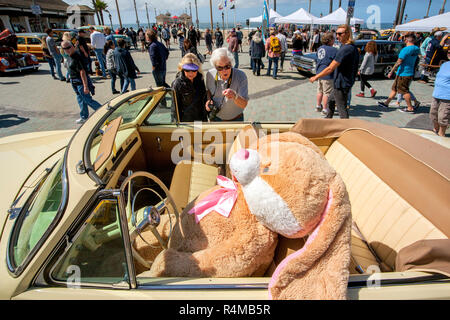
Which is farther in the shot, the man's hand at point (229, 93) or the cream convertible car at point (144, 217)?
the man's hand at point (229, 93)

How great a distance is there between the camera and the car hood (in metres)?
1.92

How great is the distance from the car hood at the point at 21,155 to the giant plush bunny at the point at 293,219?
1.58 metres

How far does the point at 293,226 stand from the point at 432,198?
1014mm

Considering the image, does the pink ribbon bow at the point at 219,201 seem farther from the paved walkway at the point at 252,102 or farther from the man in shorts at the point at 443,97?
the man in shorts at the point at 443,97

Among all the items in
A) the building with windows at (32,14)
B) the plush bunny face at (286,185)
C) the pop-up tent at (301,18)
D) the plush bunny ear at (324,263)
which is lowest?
the plush bunny ear at (324,263)

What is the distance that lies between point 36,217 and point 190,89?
7.51 ft

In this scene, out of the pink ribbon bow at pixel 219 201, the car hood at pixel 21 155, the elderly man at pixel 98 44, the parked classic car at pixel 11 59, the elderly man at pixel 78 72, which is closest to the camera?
the pink ribbon bow at pixel 219 201

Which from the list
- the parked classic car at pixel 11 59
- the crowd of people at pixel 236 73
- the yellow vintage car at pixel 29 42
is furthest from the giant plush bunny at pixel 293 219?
the yellow vintage car at pixel 29 42

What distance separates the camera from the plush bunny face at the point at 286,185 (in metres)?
1.23

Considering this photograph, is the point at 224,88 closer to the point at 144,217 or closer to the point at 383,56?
the point at 144,217

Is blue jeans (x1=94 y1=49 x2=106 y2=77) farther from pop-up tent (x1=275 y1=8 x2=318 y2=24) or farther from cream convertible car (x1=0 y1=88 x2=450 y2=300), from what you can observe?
pop-up tent (x1=275 y1=8 x2=318 y2=24)

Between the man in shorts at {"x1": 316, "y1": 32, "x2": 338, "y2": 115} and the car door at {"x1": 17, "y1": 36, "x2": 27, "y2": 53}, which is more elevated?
the car door at {"x1": 17, "y1": 36, "x2": 27, "y2": 53}

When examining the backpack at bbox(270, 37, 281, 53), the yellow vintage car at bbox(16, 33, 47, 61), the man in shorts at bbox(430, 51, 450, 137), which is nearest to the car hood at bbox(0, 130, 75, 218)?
the man in shorts at bbox(430, 51, 450, 137)

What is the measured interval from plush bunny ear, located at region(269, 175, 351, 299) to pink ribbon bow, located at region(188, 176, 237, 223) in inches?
18.6
